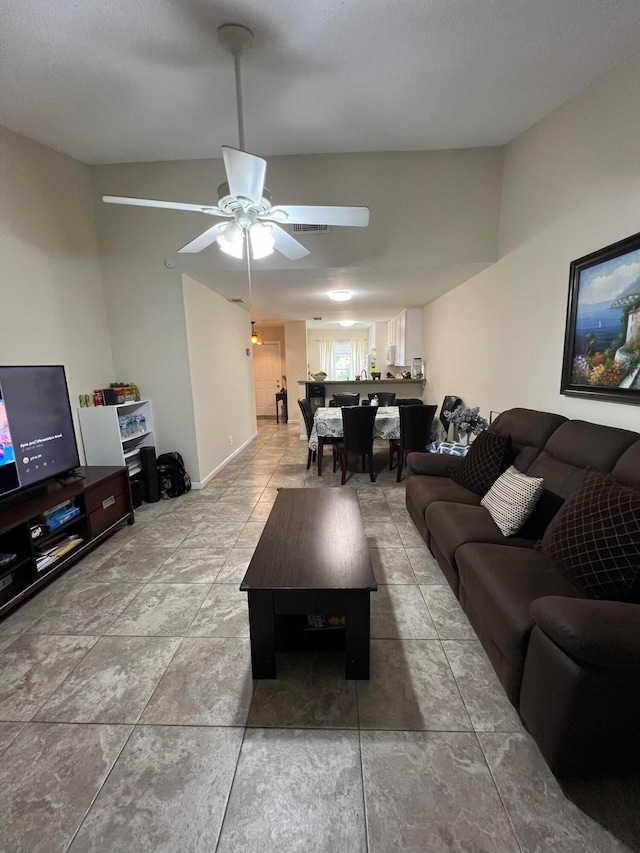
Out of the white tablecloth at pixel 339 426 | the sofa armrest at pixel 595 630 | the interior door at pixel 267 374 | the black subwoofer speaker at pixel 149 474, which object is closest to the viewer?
the sofa armrest at pixel 595 630

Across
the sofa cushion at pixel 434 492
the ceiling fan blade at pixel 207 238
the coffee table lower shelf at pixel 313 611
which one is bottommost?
the coffee table lower shelf at pixel 313 611

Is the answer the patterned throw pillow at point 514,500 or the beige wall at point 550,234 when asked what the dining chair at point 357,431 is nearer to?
the beige wall at point 550,234

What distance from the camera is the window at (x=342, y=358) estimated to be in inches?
398

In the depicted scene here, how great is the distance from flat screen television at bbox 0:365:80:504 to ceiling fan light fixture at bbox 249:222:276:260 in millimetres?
1736

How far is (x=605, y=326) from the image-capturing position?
6.52 feet

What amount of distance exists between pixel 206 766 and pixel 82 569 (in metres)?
1.74

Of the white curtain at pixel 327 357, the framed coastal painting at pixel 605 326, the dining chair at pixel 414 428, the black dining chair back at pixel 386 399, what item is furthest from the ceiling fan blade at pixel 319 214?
the white curtain at pixel 327 357

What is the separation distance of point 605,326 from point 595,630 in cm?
178

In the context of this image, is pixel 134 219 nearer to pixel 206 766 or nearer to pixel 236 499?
pixel 236 499

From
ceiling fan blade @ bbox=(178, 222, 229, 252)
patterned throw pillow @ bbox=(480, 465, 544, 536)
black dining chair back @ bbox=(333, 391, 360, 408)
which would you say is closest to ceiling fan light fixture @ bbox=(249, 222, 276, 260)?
ceiling fan blade @ bbox=(178, 222, 229, 252)

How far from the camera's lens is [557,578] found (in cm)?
144

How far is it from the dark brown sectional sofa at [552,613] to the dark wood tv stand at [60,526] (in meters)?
2.45

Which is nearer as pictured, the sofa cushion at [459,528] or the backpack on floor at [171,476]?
the sofa cushion at [459,528]

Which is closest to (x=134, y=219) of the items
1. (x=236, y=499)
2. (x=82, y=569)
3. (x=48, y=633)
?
(x=236, y=499)
